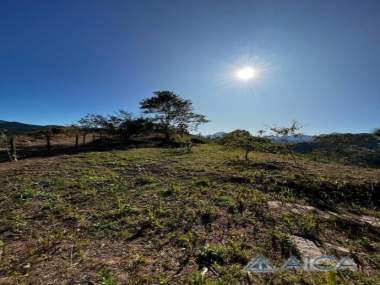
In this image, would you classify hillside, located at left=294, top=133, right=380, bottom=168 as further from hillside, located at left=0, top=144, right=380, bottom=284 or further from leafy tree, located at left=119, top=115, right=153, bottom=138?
leafy tree, located at left=119, top=115, right=153, bottom=138

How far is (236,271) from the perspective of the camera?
3.27 meters

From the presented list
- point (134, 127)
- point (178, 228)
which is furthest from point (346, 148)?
point (134, 127)

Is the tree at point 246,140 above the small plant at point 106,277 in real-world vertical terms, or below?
above

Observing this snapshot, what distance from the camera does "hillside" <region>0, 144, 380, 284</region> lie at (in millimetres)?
3270

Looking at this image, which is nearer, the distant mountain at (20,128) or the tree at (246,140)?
the tree at (246,140)

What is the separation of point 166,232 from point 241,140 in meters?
11.2

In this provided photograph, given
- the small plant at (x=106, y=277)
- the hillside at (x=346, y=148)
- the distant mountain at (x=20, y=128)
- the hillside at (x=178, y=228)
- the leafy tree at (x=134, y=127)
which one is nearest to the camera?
the small plant at (x=106, y=277)

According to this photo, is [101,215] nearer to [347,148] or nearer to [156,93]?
[347,148]

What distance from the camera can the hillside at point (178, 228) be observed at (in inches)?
129

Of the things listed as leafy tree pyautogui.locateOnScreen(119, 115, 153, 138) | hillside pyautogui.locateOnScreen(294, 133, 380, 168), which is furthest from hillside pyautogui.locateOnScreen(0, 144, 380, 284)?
leafy tree pyautogui.locateOnScreen(119, 115, 153, 138)

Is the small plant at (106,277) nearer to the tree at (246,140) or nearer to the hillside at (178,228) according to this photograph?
the hillside at (178,228)

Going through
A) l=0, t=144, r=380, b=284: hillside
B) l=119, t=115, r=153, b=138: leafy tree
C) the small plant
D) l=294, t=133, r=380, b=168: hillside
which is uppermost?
l=119, t=115, r=153, b=138: leafy tree

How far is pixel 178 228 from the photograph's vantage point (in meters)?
4.58

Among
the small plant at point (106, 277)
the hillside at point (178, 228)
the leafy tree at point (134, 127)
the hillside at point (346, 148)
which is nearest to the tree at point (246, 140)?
the hillside at point (178, 228)
